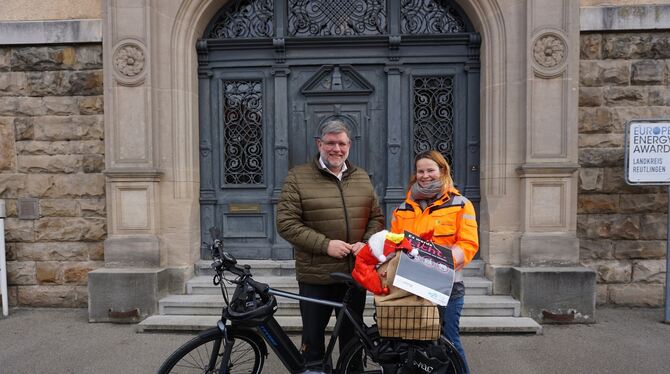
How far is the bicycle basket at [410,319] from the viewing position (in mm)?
2383

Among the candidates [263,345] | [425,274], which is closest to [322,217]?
[425,274]

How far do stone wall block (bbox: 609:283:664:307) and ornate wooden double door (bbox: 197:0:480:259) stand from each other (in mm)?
1966

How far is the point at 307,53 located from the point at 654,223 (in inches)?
180

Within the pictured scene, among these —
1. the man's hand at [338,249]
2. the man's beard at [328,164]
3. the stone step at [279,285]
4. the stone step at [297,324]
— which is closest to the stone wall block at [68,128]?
the stone step at [279,285]

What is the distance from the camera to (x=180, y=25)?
5.21 meters

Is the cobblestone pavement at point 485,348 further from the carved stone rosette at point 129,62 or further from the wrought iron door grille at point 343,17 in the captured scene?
the wrought iron door grille at point 343,17

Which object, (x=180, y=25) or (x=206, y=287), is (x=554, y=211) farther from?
(x=180, y=25)

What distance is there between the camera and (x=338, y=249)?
2.75 m

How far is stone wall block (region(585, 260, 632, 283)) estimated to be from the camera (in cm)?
503

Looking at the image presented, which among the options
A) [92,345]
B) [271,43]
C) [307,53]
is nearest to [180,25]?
[271,43]

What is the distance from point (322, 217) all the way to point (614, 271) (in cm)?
402

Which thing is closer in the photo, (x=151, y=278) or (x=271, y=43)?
(x=151, y=278)

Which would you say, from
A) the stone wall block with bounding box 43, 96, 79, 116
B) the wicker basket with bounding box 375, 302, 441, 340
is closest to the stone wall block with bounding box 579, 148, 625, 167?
the wicker basket with bounding box 375, 302, 441, 340

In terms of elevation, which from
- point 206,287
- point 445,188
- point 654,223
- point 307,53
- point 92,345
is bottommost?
point 92,345
